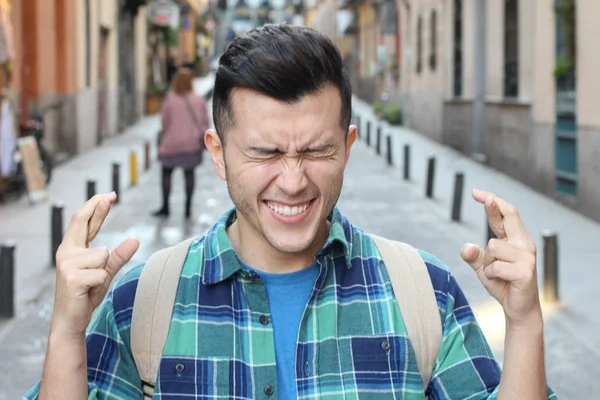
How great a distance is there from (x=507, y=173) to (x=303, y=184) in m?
17.5

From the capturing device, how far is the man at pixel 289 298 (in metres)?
2.03

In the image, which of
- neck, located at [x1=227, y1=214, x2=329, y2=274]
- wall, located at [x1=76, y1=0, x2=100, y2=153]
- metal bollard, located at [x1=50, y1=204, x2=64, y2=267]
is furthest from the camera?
wall, located at [x1=76, y1=0, x2=100, y2=153]

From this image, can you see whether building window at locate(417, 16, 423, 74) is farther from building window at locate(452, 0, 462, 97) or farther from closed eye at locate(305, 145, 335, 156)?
closed eye at locate(305, 145, 335, 156)

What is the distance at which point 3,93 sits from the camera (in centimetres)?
1499

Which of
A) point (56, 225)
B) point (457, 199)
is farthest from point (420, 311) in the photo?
point (457, 199)

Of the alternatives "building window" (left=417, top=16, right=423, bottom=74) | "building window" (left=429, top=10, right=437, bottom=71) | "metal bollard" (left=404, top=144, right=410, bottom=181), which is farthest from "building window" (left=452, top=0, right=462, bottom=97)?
"metal bollard" (left=404, top=144, right=410, bottom=181)

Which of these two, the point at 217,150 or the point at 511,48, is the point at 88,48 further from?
the point at 217,150

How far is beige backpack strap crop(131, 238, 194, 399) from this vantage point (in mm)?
2094

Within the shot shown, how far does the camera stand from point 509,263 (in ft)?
6.50

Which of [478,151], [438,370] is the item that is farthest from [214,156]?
[478,151]

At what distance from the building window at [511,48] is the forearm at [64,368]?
17292 mm

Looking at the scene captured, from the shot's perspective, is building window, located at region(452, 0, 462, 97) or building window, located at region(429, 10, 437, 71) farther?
building window, located at region(429, 10, 437, 71)

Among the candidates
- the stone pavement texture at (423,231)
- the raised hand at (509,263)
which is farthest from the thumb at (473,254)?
the stone pavement texture at (423,231)

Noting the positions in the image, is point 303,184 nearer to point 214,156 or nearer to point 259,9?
point 214,156
